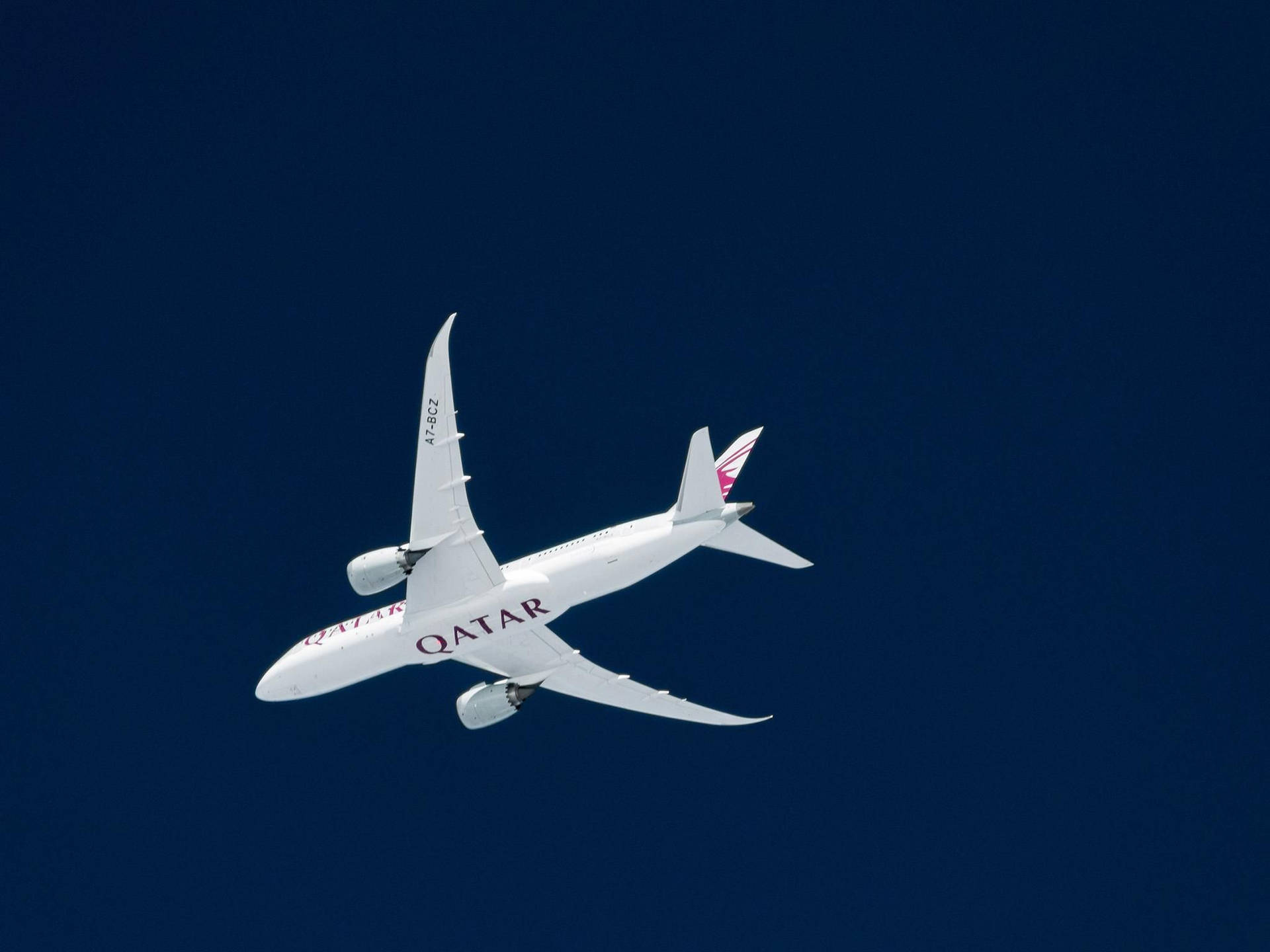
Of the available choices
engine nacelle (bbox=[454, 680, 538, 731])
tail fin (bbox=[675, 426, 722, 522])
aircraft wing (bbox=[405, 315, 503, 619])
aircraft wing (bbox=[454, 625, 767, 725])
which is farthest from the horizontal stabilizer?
engine nacelle (bbox=[454, 680, 538, 731])

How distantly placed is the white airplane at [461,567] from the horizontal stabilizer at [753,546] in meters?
0.04

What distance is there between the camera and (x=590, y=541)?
46938 mm

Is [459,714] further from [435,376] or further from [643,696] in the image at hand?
[435,376]

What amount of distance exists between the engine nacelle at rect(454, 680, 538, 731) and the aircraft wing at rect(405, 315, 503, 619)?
547cm

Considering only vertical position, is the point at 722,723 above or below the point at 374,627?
below

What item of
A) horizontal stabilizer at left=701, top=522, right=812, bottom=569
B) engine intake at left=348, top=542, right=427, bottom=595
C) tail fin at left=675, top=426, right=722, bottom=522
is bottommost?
horizontal stabilizer at left=701, top=522, right=812, bottom=569

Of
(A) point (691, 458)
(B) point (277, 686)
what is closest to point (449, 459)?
(A) point (691, 458)

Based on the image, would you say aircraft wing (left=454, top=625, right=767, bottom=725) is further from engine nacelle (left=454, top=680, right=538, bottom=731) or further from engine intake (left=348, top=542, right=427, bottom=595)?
engine intake (left=348, top=542, right=427, bottom=595)

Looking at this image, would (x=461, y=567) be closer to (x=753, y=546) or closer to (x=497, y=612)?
(x=497, y=612)

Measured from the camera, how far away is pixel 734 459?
161 feet

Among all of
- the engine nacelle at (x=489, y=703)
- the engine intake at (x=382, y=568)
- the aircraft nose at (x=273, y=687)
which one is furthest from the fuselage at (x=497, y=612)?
the engine nacelle at (x=489, y=703)

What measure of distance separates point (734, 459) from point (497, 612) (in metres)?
8.01

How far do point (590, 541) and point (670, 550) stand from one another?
237 cm

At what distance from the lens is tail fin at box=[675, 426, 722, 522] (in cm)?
4509
